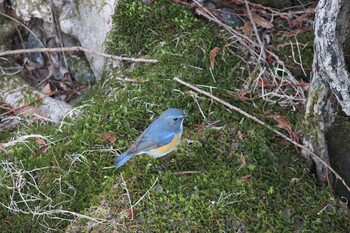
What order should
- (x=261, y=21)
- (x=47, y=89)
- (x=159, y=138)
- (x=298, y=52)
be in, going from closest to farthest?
(x=159, y=138), (x=298, y=52), (x=261, y=21), (x=47, y=89)

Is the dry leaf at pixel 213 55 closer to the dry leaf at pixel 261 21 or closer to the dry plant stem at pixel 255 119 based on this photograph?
the dry plant stem at pixel 255 119

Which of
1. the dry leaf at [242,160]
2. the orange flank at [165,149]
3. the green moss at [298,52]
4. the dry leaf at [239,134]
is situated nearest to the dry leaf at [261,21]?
the green moss at [298,52]

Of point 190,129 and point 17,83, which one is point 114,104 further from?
point 17,83

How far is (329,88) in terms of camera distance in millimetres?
4488

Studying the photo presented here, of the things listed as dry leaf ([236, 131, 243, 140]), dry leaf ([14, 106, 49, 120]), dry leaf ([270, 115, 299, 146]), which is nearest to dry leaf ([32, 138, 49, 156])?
dry leaf ([14, 106, 49, 120])

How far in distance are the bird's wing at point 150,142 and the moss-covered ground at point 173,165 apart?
0.62 feet

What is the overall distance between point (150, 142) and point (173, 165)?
→ 0.27 meters

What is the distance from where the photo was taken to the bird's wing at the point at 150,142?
4.16m

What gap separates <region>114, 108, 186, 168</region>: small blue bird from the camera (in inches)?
164

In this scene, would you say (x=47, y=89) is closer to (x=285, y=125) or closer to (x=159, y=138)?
(x=159, y=138)

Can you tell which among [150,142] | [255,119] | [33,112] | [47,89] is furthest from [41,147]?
[255,119]

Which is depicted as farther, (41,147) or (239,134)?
(41,147)

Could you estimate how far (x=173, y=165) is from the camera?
434cm

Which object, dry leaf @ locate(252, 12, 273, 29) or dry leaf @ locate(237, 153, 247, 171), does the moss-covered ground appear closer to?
dry leaf @ locate(237, 153, 247, 171)
